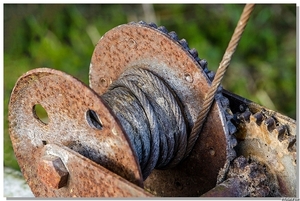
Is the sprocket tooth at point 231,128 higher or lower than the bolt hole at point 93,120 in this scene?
higher

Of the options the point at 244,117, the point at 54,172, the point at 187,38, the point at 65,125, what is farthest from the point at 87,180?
the point at 187,38

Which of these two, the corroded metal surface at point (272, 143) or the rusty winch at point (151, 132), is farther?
the corroded metal surface at point (272, 143)

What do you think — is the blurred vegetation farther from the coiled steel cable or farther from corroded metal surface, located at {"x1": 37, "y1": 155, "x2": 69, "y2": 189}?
corroded metal surface, located at {"x1": 37, "y1": 155, "x2": 69, "y2": 189}

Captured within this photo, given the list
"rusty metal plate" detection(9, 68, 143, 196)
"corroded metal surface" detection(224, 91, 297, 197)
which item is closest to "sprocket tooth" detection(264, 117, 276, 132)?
"corroded metal surface" detection(224, 91, 297, 197)

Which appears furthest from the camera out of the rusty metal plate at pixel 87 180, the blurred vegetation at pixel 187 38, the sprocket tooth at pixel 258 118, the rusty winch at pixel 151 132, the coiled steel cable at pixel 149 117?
the blurred vegetation at pixel 187 38

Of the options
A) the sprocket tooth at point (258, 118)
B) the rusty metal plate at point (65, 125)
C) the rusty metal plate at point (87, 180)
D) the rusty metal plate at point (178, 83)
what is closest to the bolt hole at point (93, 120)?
the rusty metal plate at point (65, 125)

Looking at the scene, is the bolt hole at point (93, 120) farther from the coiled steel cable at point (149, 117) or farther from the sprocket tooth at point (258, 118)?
the sprocket tooth at point (258, 118)

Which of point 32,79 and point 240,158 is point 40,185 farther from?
point 240,158
